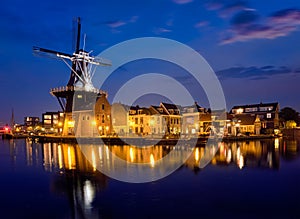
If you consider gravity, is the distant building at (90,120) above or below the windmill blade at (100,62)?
below

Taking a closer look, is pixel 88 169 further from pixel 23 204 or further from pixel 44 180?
pixel 23 204

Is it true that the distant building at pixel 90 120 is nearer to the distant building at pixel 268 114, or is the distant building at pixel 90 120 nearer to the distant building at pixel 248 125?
the distant building at pixel 248 125

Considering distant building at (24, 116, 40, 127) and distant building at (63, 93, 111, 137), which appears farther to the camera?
distant building at (24, 116, 40, 127)

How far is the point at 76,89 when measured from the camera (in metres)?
54.8

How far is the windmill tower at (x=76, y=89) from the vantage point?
55000 mm

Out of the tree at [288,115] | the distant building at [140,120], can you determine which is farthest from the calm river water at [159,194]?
the tree at [288,115]

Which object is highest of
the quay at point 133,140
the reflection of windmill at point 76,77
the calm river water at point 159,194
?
the reflection of windmill at point 76,77

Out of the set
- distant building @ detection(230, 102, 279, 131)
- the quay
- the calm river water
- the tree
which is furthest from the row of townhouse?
the calm river water

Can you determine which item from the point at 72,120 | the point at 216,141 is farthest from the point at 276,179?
the point at 72,120

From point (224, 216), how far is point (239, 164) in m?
13.6

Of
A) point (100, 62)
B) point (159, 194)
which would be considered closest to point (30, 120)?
point (100, 62)

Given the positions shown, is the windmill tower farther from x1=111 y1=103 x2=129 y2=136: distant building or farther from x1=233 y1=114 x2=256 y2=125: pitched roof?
x1=233 y1=114 x2=256 y2=125: pitched roof

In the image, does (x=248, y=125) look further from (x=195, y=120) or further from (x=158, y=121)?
(x=158, y=121)

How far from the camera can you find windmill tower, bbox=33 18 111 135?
55.0m
